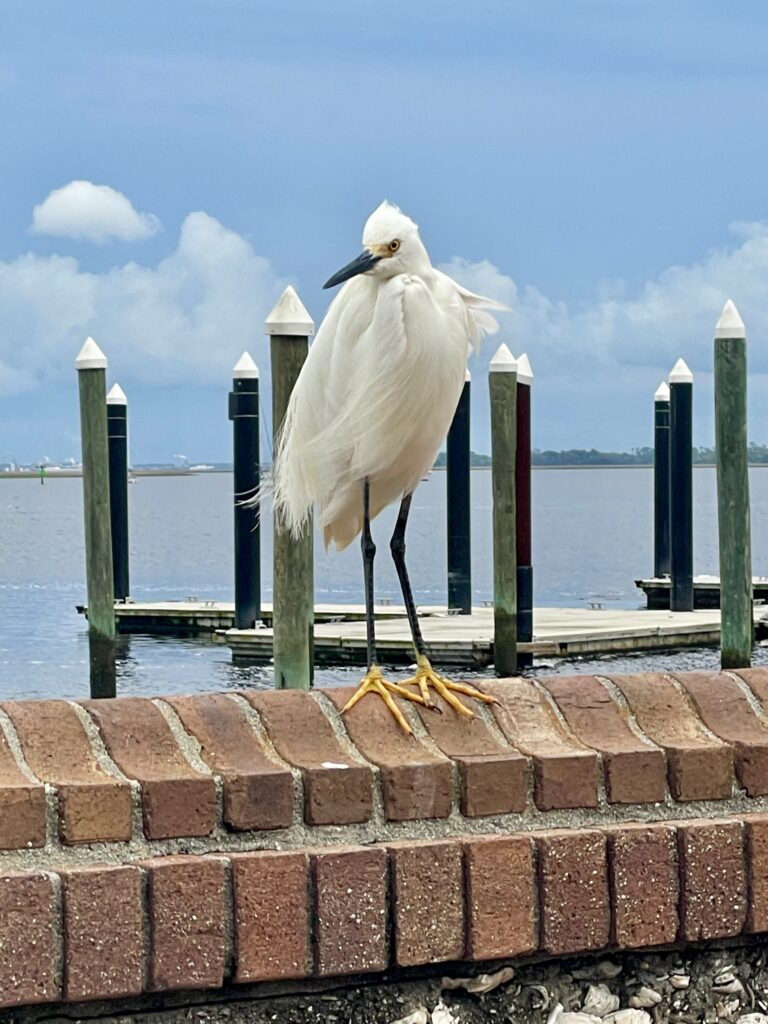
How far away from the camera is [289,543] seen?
880 centimetres

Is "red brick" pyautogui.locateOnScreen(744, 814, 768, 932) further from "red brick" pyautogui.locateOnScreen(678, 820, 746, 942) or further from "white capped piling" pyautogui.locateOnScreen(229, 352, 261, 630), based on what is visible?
"white capped piling" pyautogui.locateOnScreen(229, 352, 261, 630)

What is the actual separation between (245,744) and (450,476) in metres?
16.6

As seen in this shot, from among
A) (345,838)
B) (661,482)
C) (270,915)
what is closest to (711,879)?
(345,838)

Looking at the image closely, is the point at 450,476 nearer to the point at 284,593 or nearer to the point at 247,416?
the point at 247,416

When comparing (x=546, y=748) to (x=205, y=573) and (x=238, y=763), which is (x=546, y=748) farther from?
(x=205, y=573)

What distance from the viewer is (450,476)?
762 inches

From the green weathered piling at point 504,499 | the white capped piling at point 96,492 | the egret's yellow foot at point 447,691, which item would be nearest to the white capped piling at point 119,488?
the green weathered piling at point 504,499

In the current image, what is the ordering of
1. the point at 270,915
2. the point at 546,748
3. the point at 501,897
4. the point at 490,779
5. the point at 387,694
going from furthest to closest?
the point at 387,694 → the point at 546,748 → the point at 490,779 → the point at 501,897 → the point at 270,915

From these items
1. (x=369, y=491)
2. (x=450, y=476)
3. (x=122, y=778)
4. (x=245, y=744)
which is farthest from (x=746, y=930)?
(x=450, y=476)

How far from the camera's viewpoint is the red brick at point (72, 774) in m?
2.55

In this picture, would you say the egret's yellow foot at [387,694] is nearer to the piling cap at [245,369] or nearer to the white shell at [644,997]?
the white shell at [644,997]

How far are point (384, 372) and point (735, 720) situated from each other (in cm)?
141

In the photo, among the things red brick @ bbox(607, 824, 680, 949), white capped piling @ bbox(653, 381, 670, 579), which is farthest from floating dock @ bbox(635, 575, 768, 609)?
red brick @ bbox(607, 824, 680, 949)

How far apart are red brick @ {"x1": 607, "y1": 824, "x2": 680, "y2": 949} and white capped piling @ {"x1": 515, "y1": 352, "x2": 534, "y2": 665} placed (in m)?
12.6
